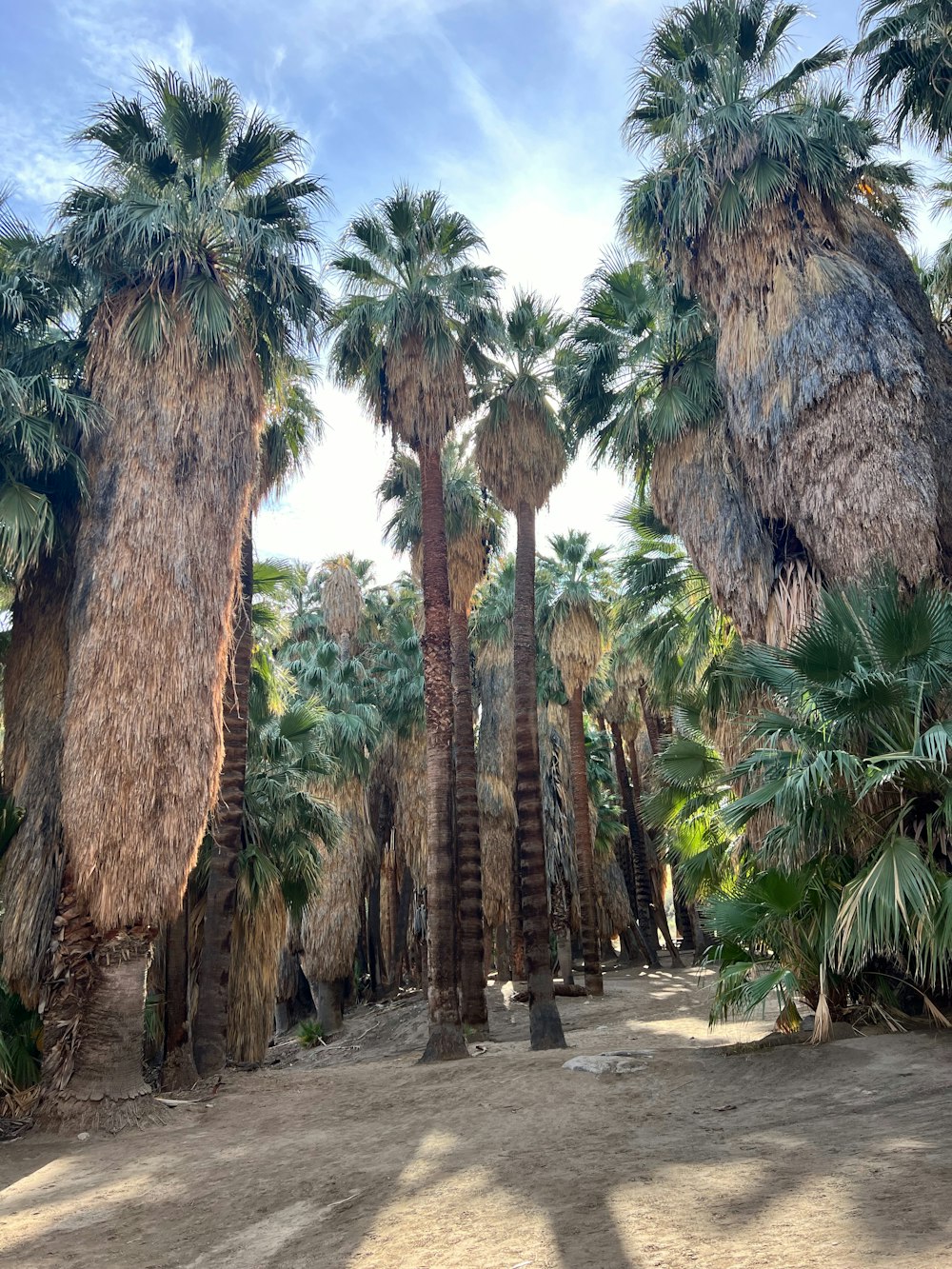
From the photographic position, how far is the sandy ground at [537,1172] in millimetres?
4582

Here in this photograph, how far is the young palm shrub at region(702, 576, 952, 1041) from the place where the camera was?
8.49 meters

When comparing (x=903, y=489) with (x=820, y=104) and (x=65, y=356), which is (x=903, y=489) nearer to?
(x=820, y=104)

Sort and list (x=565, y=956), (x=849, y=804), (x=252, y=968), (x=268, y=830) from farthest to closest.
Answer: (x=565, y=956) < (x=268, y=830) < (x=252, y=968) < (x=849, y=804)

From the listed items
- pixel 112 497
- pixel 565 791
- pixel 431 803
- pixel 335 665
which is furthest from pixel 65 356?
pixel 565 791

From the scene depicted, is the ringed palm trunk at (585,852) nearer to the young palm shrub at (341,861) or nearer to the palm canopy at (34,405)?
the young palm shrub at (341,861)

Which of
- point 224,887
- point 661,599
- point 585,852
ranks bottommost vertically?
point 224,887

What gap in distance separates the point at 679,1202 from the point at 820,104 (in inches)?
619

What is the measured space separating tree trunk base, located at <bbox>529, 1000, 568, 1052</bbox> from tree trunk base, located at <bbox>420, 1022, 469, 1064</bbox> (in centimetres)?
107

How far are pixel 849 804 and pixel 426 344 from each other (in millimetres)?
10300

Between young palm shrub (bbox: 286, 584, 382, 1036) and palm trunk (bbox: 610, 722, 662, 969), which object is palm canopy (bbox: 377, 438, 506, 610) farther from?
palm trunk (bbox: 610, 722, 662, 969)

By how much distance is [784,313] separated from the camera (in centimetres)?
1315

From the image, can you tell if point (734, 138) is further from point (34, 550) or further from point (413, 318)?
point (34, 550)

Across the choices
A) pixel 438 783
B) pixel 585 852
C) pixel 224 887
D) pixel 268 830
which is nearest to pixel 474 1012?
pixel 438 783

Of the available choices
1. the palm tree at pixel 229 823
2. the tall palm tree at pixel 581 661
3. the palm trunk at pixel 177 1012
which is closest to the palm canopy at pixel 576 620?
the tall palm tree at pixel 581 661
